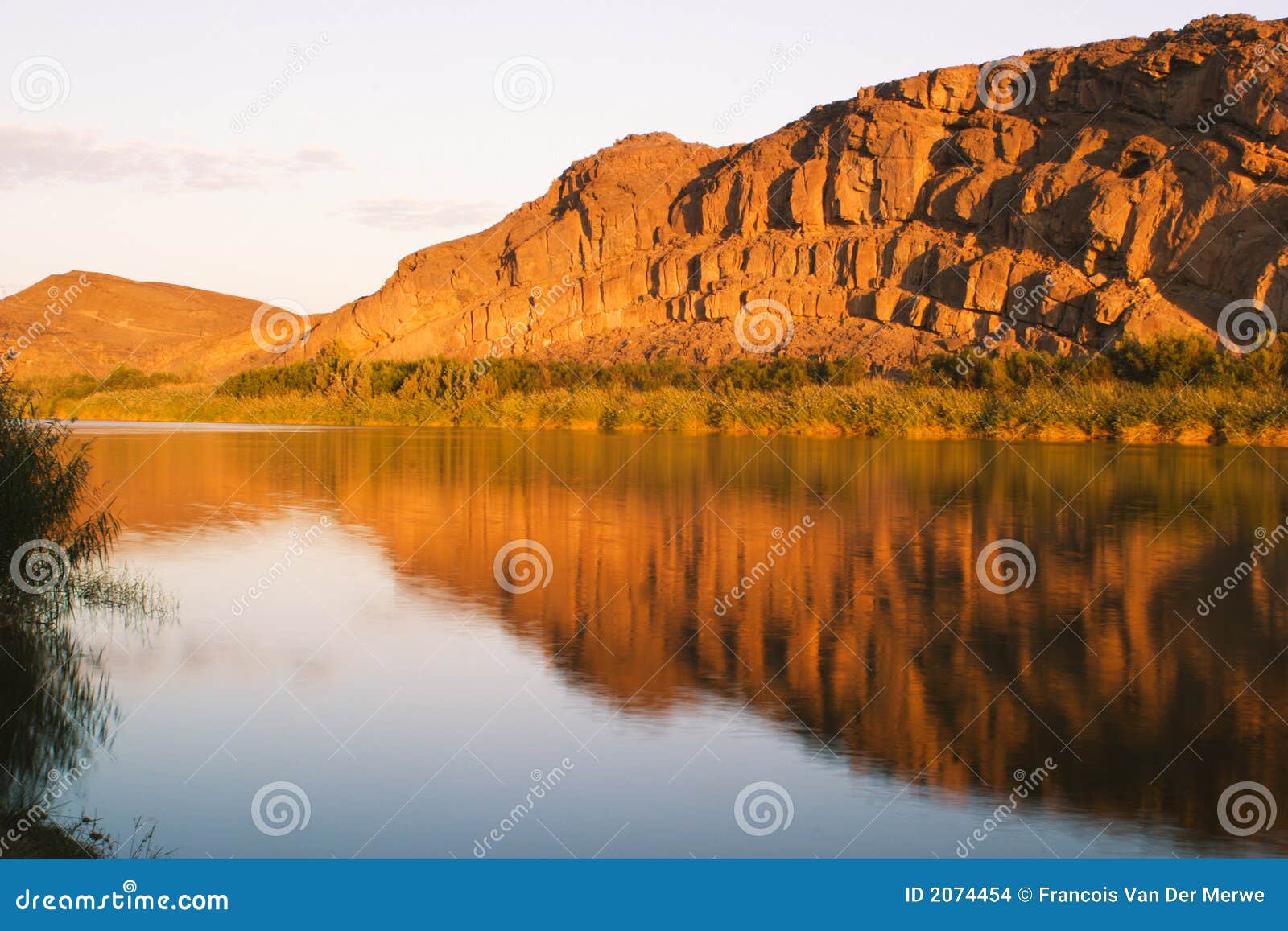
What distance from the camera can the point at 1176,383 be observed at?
38.6 m

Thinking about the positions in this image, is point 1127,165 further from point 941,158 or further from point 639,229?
point 639,229

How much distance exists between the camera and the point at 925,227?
74375 mm

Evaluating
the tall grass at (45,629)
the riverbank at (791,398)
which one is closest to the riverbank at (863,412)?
the riverbank at (791,398)

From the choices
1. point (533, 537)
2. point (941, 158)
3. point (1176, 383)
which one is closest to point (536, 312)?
point (941, 158)

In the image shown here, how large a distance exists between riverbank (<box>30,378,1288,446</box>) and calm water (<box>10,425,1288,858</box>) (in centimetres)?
2079

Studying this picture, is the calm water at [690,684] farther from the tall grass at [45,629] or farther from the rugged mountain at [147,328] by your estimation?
the rugged mountain at [147,328]

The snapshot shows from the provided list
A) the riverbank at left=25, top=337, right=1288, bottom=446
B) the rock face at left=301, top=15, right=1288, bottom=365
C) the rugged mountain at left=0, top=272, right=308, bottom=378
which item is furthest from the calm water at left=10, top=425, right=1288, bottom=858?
the rugged mountain at left=0, top=272, right=308, bottom=378

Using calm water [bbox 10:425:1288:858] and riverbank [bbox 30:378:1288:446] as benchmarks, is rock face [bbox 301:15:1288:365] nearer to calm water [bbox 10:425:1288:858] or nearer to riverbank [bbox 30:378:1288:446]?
riverbank [bbox 30:378:1288:446]

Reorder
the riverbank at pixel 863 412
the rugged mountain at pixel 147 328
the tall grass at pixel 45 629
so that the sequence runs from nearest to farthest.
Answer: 1. the tall grass at pixel 45 629
2. the riverbank at pixel 863 412
3. the rugged mountain at pixel 147 328

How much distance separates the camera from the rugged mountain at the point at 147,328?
9219 cm

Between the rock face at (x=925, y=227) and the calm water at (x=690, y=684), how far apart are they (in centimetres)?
5026

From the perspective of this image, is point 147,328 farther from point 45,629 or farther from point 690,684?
point 690,684

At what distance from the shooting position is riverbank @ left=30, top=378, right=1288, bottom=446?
34500 millimetres

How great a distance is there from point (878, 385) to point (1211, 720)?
3790cm
